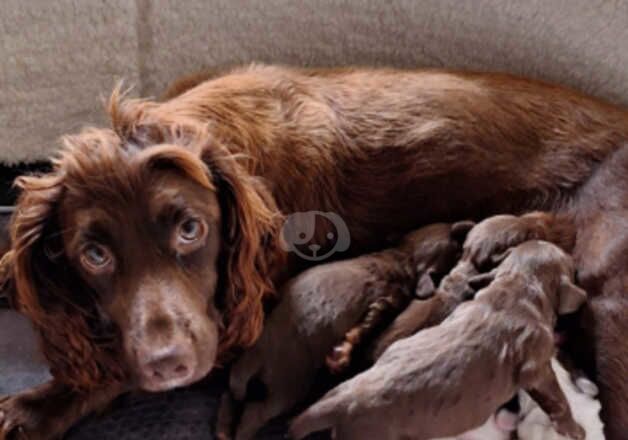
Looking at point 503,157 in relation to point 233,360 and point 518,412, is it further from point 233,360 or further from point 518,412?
point 233,360

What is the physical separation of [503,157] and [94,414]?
39.8 inches

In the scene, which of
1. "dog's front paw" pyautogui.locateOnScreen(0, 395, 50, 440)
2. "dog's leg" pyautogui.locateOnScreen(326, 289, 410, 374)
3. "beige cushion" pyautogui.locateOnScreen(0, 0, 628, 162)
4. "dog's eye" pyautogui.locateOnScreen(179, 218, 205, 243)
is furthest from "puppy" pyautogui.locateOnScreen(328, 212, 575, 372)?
"dog's front paw" pyautogui.locateOnScreen(0, 395, 50, 440)

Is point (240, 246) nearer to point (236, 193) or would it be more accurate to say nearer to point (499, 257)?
point (236, 193)

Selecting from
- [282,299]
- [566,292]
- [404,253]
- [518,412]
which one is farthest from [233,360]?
[566,292]

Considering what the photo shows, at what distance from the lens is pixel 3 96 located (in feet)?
7.30

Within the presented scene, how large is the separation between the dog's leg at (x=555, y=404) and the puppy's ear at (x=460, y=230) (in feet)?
1.23

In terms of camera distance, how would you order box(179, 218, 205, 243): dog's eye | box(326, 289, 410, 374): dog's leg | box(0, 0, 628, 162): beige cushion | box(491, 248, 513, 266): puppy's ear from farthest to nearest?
box(0, 0, 628, 162): beige cushion
box(491, 248, 513, 266): puppy's ear
box(326, 289, 410, 374): dog's leg
box(179, 218, 205, 243): dog's eye

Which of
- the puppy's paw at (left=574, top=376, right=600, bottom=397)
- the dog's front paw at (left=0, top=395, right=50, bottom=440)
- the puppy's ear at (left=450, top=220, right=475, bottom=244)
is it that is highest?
the puppy's ear at (left=450, top=220, right=475, bottom=244)

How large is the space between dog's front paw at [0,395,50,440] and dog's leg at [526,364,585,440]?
3.00 feet

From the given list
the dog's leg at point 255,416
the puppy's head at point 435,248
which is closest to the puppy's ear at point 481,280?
the puppy's head at point 435,248

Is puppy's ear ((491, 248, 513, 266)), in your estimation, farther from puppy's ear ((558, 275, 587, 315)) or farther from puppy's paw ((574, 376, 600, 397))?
puppy's paw ((574, 376, 600, 397))

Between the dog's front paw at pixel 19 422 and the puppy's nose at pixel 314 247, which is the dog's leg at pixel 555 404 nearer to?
the puppy's nose at pixel 314 247

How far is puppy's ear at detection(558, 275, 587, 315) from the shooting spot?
1729 millimetres

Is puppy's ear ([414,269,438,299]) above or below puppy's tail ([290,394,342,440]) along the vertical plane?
above
